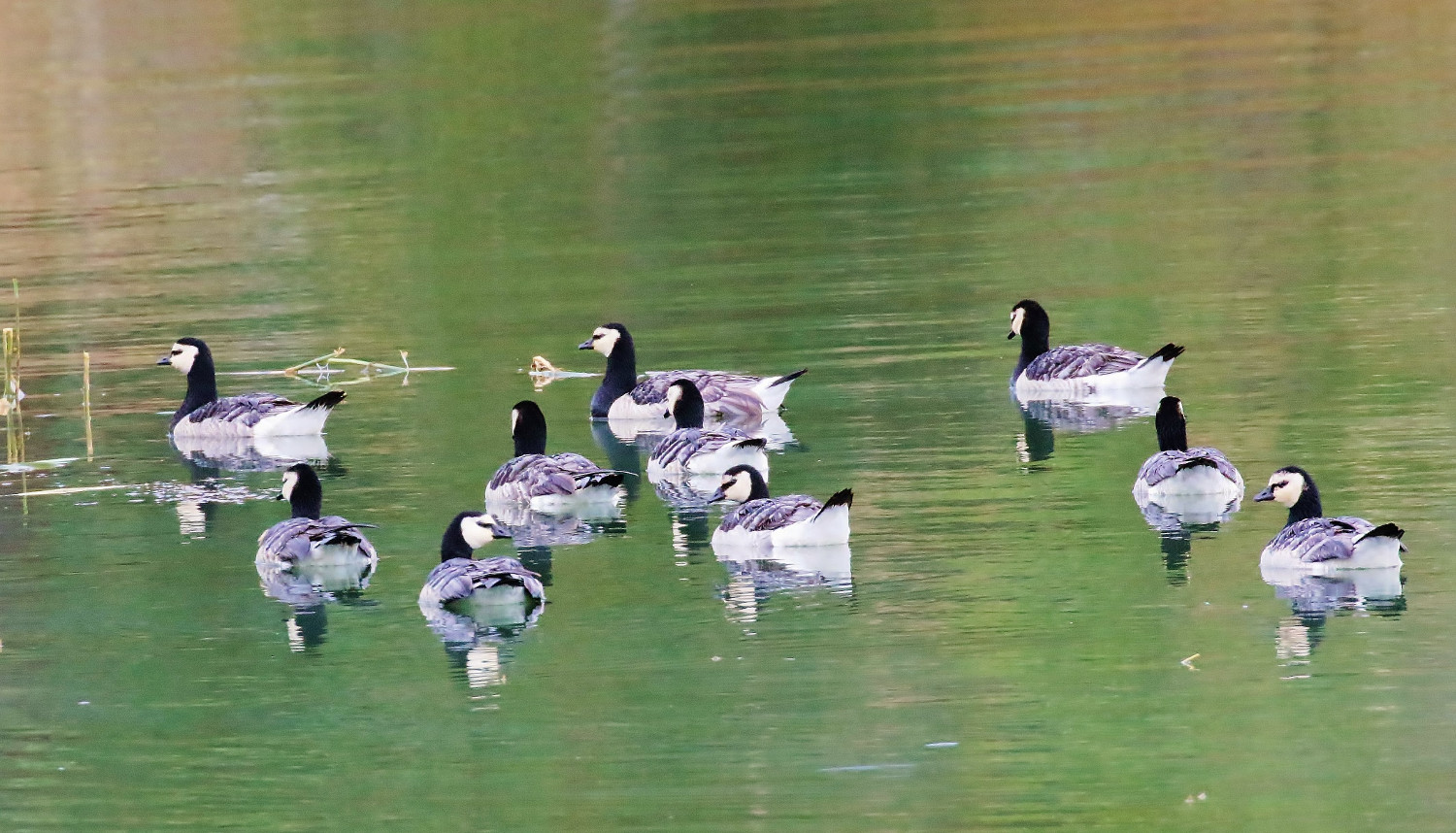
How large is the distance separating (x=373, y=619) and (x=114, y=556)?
2803 millimetres

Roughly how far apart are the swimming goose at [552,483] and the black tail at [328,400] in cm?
270

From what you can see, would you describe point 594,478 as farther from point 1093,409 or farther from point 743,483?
point 1093,409

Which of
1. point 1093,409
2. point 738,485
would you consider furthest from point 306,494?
point 1093,409

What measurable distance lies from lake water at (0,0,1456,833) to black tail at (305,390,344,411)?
393 millimetres

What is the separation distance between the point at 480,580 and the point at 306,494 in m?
2.67

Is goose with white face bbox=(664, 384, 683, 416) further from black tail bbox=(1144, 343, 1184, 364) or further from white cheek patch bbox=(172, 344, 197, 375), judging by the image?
white cheek patch bbox=(172, 344, 197, 375)

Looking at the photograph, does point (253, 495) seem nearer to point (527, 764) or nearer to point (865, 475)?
point (865, 475)

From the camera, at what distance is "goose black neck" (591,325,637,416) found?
2016 cm

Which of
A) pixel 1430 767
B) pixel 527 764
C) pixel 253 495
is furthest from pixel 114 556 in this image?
pixel 1430 767

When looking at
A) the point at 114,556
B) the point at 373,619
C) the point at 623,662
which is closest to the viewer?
the point at 623,662

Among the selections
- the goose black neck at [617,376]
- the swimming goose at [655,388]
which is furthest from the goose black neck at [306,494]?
the goose black neck at [617,376]

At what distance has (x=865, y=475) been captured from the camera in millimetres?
16938

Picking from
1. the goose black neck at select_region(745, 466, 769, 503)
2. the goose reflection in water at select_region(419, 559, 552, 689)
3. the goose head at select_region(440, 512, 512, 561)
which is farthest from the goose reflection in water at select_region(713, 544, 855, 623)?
the goose head at select_region(440, 512, 512, 561)

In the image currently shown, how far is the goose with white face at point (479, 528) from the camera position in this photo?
14.3 meters
